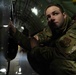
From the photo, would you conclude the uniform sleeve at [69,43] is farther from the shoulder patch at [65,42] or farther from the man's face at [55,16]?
the man's face at [55,16]

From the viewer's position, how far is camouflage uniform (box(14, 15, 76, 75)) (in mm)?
1193

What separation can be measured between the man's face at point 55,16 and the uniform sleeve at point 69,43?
0.11 meters

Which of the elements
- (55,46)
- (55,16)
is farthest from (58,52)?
(55,16)

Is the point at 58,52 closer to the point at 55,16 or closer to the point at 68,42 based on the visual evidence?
the point at 68,42

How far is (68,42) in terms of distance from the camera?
1.18 m

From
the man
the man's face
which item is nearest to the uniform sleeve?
the man

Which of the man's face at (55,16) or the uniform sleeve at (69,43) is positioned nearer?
the uniform sleeve at (69,43)

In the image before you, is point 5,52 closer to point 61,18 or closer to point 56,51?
point 56,51

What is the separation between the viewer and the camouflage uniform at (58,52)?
1193 mm

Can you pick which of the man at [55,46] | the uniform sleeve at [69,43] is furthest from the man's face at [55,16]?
the uniform sleeve at [69,43]

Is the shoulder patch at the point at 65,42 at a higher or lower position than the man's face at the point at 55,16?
lower

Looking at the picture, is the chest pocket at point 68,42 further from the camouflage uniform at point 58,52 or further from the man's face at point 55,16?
the man's face at point 55,16

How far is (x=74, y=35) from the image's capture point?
1192 millimetres

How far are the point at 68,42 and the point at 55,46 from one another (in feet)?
0.37
